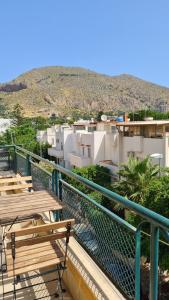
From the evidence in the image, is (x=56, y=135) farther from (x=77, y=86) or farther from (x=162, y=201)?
(x=77, y=86)

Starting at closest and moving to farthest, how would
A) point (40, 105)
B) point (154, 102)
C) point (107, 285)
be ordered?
point (107, 285), point (40, 105), point (154, 102)

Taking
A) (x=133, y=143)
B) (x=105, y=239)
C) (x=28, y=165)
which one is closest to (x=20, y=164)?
(x=28, y=165)

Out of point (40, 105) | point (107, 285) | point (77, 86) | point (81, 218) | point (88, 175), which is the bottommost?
point (88, 175)

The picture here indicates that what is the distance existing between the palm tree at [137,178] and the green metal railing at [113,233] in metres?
17.8

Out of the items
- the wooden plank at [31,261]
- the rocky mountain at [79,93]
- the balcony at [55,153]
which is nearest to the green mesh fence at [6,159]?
the wooden plank at [31,261]

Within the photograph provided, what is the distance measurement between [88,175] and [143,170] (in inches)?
410

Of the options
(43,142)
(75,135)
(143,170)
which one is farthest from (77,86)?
(143,170)

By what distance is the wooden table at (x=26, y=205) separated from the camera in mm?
3412

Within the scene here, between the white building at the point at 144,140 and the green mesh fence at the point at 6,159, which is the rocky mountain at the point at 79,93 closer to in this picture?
the white building at the point at 144,140

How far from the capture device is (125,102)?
130 m

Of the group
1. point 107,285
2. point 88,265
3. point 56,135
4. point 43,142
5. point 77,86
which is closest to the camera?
point 107,285

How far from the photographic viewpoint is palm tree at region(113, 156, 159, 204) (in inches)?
852

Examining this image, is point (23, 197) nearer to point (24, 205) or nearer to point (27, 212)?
point (24, 205)

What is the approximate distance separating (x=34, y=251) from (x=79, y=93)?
430ft
